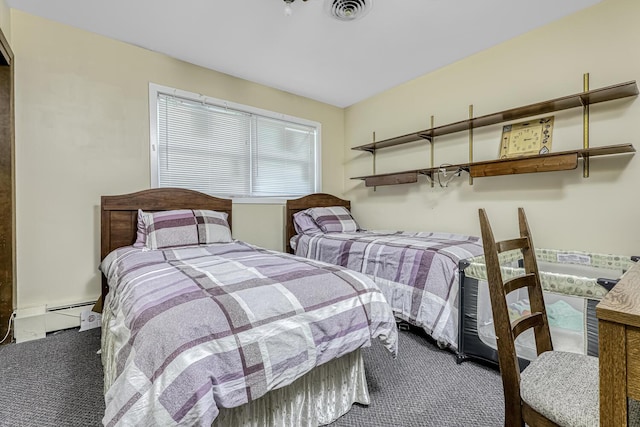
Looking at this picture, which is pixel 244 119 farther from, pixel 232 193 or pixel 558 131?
pixel 558 131

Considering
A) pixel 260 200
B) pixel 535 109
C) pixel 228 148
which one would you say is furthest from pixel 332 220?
pixel 535 109

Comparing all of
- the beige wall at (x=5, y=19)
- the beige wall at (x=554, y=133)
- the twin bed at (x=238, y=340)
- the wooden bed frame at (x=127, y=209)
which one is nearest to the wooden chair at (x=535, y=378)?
the twin bed at (x=238, y=340)

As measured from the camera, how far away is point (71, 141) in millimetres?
2307

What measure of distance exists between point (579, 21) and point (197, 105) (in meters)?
3.27

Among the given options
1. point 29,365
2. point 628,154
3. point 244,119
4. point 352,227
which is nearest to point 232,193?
point 244,119

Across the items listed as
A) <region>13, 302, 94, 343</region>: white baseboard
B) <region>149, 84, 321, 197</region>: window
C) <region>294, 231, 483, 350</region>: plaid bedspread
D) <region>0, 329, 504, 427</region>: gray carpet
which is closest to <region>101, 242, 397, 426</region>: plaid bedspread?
<region>0, 329, 504, 427</region>: gray carpet

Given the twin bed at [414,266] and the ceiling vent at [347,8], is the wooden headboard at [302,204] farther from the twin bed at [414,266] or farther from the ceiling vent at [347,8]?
the ceiling vent at [347,8]

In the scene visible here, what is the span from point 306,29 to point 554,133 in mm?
2122

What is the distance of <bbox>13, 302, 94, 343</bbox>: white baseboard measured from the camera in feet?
6.75

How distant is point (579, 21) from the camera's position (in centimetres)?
214

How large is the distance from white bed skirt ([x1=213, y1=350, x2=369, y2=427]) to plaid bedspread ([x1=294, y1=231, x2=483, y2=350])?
81cm

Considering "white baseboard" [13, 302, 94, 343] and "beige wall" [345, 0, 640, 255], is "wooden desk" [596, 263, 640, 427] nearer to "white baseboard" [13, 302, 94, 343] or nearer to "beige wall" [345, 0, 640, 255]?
"beige wall" [345, 0, 640, 255]

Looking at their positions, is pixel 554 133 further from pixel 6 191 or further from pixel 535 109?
pixel 6 191

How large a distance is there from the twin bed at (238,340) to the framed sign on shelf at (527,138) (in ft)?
6.37
